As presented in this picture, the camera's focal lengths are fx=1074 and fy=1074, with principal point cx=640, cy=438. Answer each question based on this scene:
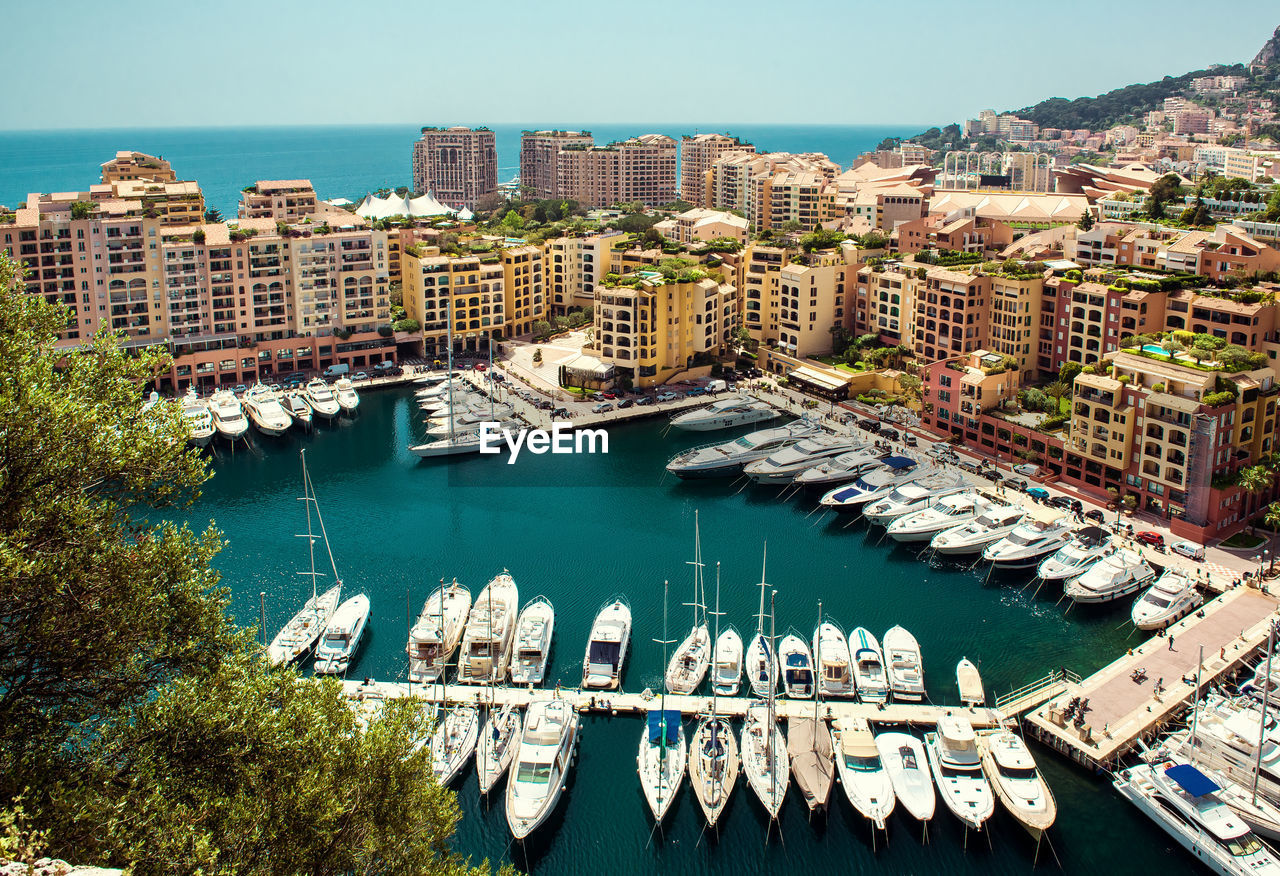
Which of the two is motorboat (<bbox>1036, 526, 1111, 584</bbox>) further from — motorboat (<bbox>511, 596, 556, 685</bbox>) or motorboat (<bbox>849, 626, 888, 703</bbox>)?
motorboat (<bbox>511, 596, 556, 685</bbox>)

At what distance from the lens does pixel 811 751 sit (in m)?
27.3

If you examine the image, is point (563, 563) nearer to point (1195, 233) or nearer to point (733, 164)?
point (1195, 233)

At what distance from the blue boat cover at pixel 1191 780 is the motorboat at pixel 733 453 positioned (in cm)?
2542

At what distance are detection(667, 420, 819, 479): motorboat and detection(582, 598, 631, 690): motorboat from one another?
15364mm

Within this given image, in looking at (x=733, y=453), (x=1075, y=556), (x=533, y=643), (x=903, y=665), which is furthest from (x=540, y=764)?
(x=733, y=453)

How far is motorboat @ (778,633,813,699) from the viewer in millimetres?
30516

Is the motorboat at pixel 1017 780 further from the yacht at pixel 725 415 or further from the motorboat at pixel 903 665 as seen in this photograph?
the yacht at pixel 725 415

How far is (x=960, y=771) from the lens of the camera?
26.5m

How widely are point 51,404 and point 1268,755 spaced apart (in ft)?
89.4

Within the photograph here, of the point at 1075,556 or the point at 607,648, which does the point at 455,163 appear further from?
the point at 607,648

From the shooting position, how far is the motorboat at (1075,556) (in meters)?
37.5

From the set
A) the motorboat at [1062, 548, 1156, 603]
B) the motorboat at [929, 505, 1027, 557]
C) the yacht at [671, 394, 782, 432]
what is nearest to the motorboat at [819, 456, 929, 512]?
the motorboat at [929, 505, 1027, 557]

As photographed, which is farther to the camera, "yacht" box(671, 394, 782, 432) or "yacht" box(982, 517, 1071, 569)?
"yacht" box(671, 394, 782, 432)

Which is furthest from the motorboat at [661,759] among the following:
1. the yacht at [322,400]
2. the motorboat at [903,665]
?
the yacht at [322,400]
